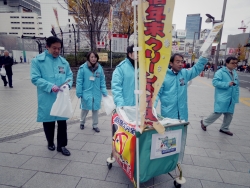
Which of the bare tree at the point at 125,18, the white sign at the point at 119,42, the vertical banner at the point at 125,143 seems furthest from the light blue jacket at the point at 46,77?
the bare tree at the point at 125,18

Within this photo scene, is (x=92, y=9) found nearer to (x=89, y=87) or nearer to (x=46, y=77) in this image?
(x=89, y=87)

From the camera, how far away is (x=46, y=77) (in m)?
2.58

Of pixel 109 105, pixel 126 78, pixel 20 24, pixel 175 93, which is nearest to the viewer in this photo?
pixel 126 78

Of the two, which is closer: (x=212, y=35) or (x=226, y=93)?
(x=212, y=35)

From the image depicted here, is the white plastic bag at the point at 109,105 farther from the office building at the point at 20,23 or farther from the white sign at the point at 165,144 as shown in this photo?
the office building at the point at 20,23

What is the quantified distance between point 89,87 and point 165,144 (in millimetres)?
2313

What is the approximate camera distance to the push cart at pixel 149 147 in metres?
1.81

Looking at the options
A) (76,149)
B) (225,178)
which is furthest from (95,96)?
(225,178)

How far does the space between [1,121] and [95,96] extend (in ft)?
8.56

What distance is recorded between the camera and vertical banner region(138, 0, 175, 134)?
142 centimetres

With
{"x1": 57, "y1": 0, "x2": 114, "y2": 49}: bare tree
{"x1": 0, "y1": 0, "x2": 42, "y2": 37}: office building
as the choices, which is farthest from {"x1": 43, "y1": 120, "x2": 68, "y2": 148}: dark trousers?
{"x1": 0, "y1": 0, "x2": 42, "y2": 37}: office building

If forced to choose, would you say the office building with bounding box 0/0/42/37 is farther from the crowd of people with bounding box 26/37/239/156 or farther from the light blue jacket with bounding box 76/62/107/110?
the crowd of people with bounding box 26/37/239/156

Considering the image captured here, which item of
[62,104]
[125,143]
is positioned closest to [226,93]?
[125,143]

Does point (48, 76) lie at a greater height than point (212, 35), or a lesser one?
lesser
